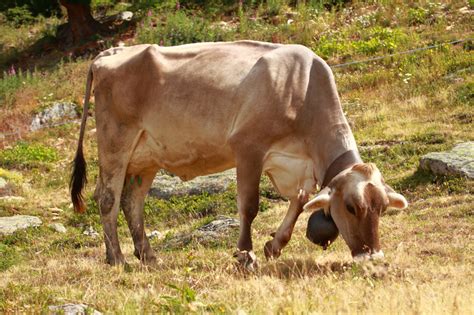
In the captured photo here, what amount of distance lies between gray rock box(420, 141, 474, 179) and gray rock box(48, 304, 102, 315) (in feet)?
24.0

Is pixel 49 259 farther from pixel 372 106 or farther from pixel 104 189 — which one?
pixel 372 106

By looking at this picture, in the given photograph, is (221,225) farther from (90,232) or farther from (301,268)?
(301,268)

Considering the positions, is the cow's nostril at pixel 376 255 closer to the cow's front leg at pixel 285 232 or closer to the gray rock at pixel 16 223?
the cow's front leg at pixel 285 232

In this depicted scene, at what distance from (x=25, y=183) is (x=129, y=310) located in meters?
11.0

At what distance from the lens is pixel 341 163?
30.2 feet

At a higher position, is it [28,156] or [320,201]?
[320,201]

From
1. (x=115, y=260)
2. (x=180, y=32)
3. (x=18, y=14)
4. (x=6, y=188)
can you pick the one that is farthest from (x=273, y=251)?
(x=18, y=14)

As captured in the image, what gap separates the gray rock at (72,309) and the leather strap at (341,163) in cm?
301

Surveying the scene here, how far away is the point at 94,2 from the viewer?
28.6 meters

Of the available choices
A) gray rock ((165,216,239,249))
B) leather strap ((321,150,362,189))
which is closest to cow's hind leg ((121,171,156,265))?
gray rock ((165,216,239,249))

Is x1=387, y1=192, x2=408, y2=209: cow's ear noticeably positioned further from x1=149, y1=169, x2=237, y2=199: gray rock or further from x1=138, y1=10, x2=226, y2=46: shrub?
x1=138, y1=10, x2=226, y2=46: shrub

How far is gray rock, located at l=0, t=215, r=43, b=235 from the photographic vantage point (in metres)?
14.1

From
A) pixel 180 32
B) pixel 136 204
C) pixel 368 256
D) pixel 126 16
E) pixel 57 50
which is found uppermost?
pixel 368 256

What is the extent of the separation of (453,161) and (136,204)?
15.2ft
